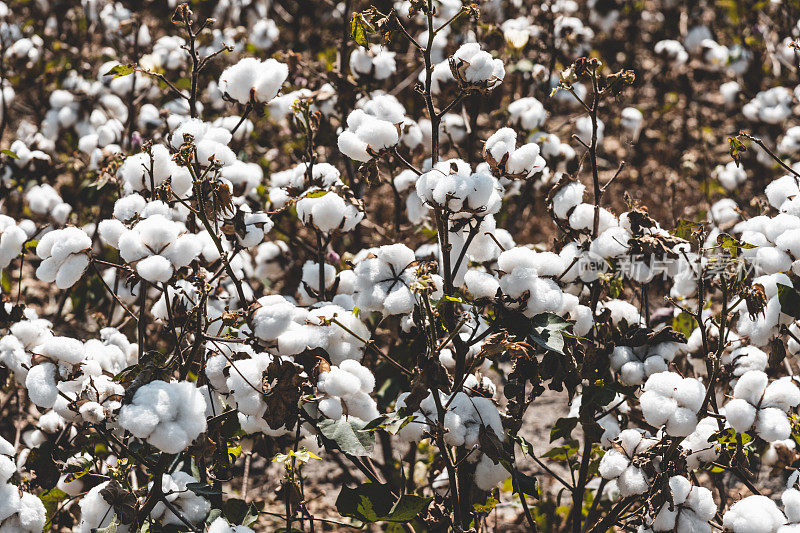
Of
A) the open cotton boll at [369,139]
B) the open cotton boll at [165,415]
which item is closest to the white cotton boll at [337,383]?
the open cotton boll at [165,415]

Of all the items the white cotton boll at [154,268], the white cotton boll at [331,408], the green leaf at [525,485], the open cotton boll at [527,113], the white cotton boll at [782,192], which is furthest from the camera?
the open cotton boll at [527,113]

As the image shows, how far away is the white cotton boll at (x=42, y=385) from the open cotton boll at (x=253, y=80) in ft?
2.43

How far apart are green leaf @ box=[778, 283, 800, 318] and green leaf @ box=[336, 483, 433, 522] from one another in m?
0.84

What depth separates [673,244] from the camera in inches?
68.5

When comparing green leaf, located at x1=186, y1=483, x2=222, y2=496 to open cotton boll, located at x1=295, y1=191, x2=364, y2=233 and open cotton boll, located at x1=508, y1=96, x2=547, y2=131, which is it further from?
open cotton boll, located at x1=508, y1=96, x2=547, y2=131

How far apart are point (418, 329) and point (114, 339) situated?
861 millimetres

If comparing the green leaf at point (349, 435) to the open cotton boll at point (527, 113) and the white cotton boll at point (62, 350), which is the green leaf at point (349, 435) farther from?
the open cotton boll at point (527, 113)

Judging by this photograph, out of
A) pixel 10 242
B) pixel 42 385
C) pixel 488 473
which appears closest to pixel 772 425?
pixel 488 473

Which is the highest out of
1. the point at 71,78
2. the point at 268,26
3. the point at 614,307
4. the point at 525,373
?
the point at 268,26

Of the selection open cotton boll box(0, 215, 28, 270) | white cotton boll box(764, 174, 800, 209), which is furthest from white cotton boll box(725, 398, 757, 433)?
open cotton boll box(0, 215, 28, 270)

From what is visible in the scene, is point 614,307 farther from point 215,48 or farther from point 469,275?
point 215,48

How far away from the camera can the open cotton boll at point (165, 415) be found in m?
1.33

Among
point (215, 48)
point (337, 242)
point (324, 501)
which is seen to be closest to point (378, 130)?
point (337, 242)

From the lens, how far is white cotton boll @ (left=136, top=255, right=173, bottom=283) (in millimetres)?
1440
